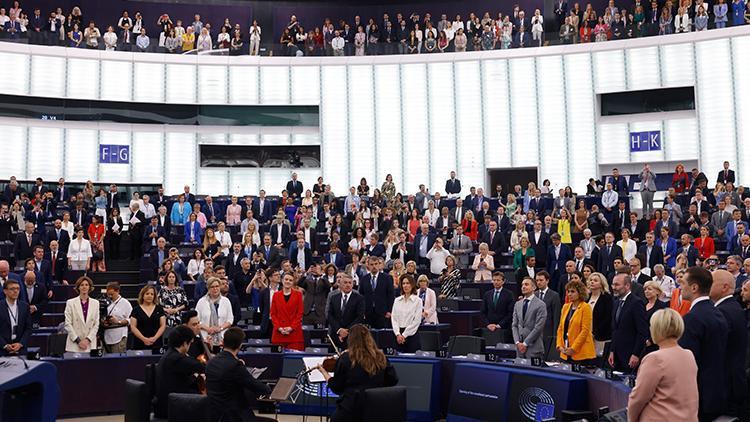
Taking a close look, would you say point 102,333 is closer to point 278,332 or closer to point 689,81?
point 278,332

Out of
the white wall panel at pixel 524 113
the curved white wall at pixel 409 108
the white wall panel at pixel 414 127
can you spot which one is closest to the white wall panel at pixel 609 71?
the curved white wall at pixel 409 108

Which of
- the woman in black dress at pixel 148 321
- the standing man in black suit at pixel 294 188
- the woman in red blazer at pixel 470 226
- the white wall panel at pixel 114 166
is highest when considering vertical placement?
the white wall panel at pixel 114 166

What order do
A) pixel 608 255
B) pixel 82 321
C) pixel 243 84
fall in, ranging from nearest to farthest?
1. pixel 82 321
2. pixel 608 255
3. pixel 243 84

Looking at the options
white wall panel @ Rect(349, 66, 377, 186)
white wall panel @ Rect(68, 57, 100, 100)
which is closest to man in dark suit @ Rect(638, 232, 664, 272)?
white wall panel @ Rect(349, 66, 377, 186)

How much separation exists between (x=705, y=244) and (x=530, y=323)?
7.58 m

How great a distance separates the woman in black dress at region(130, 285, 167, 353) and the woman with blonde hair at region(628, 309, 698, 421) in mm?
8002

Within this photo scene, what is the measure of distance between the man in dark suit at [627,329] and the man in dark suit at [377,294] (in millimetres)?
5653

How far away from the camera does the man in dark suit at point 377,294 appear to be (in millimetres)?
14906

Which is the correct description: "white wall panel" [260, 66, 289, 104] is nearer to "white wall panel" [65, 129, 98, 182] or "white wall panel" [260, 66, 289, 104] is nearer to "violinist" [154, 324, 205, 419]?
"white wall panel" [65, 129, 98, 182]

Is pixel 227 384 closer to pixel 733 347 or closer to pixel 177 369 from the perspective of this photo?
pixel 177 369

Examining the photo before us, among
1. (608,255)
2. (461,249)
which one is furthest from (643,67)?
(608,255)

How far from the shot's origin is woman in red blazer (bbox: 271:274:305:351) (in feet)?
42.2

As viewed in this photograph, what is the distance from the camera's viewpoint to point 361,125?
31.6 metres

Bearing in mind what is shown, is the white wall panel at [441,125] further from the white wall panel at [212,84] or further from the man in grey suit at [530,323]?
the man in grey suit at [530,323]
